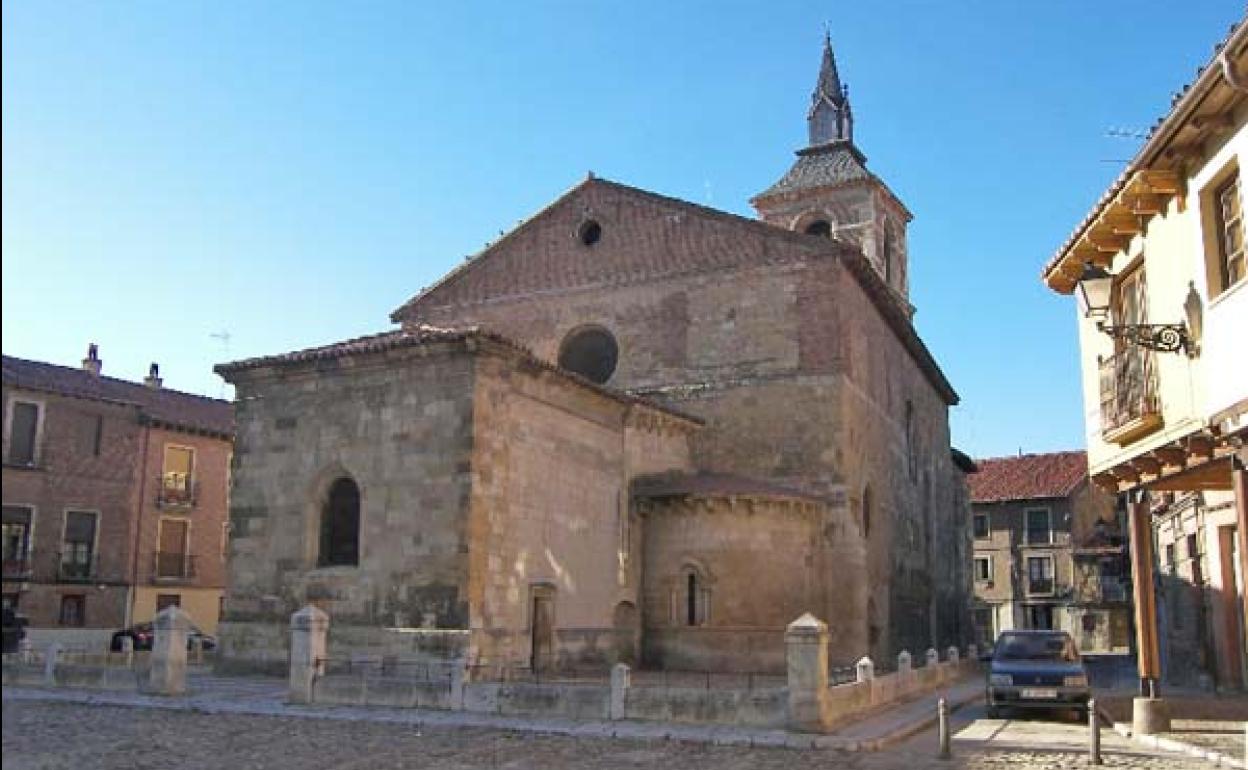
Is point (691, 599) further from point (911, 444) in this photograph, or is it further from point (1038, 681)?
point (911, 444)

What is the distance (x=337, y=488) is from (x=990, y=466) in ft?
140

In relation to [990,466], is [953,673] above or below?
below

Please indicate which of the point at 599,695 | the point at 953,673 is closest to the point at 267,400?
the point at 599,695

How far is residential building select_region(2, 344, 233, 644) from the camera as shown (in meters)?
29.2

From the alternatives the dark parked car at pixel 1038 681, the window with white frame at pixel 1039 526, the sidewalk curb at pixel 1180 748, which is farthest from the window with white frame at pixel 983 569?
the sidewalk curb at pixel 1180 748

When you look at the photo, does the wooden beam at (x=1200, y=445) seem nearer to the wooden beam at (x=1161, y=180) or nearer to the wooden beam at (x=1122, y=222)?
the wooden beam at (x=1161, y=180)

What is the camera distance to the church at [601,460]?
58.0ft

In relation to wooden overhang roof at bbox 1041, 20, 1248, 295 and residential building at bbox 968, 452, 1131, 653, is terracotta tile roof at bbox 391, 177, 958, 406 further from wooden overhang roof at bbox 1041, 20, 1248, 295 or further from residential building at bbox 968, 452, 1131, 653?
residential building at bbox 968, 452, 1131, 653

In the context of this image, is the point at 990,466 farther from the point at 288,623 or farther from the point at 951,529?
the point at 288,623

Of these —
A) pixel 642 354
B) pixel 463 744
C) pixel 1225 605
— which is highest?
pixel 642 354

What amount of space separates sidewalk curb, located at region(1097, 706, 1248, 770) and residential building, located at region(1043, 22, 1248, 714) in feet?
1.48

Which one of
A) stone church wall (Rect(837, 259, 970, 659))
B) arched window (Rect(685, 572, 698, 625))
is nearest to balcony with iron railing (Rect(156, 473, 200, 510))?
arched window (Rect(685, 572, 698, 625))

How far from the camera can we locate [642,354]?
25969mm

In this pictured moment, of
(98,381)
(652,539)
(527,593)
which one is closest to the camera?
(527,593)
